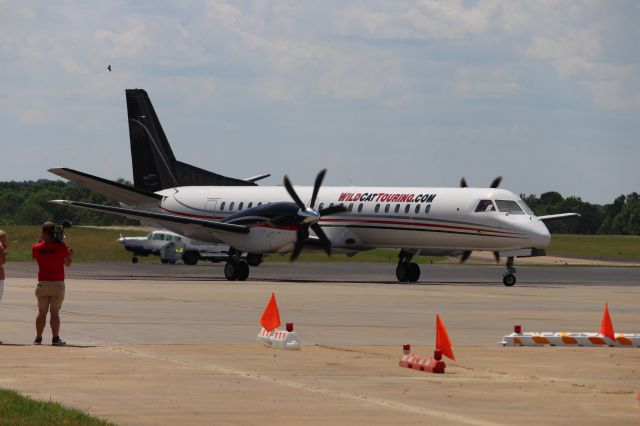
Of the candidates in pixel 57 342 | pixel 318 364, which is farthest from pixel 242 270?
pixel 318 364

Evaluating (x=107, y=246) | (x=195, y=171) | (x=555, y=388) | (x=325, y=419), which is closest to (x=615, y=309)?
(x=555, y=388)

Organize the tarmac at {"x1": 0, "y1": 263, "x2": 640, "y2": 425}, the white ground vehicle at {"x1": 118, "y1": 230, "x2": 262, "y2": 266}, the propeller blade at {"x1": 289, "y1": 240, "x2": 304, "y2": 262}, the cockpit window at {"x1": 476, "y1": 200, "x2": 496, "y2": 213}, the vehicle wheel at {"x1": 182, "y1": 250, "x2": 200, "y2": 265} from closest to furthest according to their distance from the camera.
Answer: the tarmac at {"x1": 0, "y1": 263, "x2": 640, "y2": 425} < the propeller blade at {"x1": 289, "y1": 240, "x2": 304, "y2": 262} < the cockpit window at {"x1": 476, "y1": 200, "x2": 496, "y2": 213} < the white ground vehicle at {"x1": 118, "y1": 230, "x2": 262, "y2": 266} < the vehicle wheel at {"x1": 182, "y1": 250, "x2": 200, "y2": 265}

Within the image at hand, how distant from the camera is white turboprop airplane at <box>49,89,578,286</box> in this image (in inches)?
1784

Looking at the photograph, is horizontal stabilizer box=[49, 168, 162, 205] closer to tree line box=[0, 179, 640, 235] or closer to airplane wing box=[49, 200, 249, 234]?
airplane wing box=[49, 200, 249, 234]

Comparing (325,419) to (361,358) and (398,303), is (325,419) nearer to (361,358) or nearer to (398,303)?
(361,358)

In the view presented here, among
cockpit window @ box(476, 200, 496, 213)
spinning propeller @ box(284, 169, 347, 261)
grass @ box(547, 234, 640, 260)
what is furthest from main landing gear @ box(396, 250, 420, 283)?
grass @ box(547, 234, 640, 260)

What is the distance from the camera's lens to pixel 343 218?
160 ft

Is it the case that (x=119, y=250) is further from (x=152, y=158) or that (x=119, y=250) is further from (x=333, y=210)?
(x=333, y=210)

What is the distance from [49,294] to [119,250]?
61980mm

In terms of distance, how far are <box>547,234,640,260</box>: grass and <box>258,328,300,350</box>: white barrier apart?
225 ft

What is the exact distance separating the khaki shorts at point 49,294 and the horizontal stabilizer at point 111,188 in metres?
28.6

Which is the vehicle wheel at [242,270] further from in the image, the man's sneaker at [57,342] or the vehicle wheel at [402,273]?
the man's sneaker at [57,342]

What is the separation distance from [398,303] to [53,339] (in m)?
14.1

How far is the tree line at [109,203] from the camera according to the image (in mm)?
126438
